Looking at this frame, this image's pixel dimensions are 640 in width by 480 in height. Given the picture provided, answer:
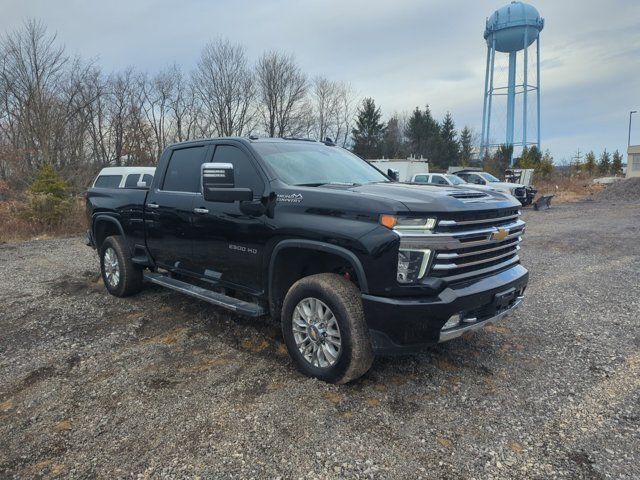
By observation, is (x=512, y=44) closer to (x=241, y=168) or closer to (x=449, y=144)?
(x=449, y=144)

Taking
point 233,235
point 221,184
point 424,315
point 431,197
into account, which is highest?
point 221,184

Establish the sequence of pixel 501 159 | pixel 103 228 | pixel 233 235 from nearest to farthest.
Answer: pixel 233 235
pixel 103 228
pixel 501 159

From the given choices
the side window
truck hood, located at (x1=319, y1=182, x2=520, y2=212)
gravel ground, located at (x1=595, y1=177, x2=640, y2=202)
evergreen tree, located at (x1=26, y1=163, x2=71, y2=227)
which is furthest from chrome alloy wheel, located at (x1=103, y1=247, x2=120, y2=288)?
gravel ground, located at (x1=595, y1=177, x2=640, y2=202)

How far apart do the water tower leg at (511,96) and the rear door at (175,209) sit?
51.9m

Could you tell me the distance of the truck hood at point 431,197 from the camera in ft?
10.5

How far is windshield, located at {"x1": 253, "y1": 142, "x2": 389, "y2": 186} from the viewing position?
4.19 meters

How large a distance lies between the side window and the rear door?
282 millimetres

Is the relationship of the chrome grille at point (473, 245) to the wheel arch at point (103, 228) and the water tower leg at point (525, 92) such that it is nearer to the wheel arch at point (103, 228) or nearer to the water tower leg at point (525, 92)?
the wheel arch at point (103, 228)

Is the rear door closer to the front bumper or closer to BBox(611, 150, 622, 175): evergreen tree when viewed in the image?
the front bumper

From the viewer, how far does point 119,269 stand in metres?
5.93

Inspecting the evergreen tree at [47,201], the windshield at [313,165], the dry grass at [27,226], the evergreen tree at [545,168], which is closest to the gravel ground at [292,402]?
the windshield at [313,165]

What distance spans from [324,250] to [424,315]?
0.87m

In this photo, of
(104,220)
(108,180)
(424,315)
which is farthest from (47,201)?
(424,315)

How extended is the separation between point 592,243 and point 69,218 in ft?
48.4
